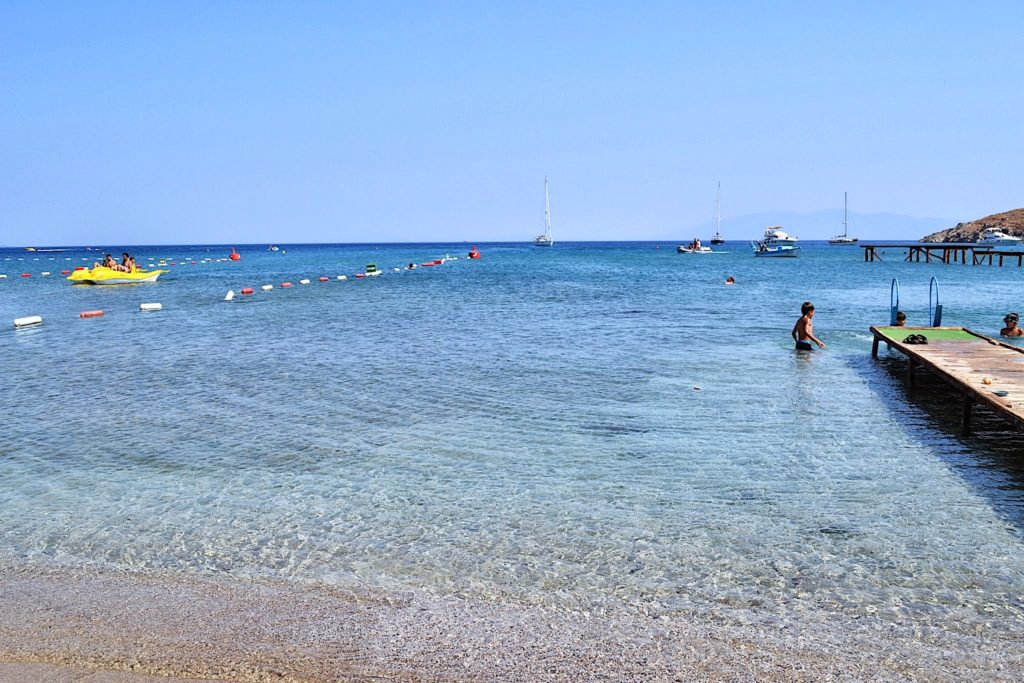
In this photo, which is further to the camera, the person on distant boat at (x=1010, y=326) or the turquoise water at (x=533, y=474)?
the person on distant boat at (x=1010, y=326)

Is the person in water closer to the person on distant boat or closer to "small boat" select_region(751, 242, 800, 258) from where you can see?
the person on distant boat

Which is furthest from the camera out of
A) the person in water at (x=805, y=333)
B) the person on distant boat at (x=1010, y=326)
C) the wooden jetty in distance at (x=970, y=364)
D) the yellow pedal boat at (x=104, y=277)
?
the yellow pedal boat at (x=104, y=277)

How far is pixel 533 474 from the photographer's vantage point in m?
10.3

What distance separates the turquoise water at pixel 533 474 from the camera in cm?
727

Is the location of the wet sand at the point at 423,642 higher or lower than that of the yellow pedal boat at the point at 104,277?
lower

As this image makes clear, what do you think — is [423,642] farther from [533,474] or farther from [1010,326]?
[1010,326]

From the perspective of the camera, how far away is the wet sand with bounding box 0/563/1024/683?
5.45m

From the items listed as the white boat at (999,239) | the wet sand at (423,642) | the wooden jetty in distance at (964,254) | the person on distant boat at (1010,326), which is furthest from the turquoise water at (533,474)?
the white boat at (999,239)

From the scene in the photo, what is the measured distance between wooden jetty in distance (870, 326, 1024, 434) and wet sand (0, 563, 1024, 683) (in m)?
5.84

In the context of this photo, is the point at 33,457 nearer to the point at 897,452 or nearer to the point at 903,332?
the point at 897,452

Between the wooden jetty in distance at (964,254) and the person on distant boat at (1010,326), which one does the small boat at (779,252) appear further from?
the person on distant boat at (1010,326)

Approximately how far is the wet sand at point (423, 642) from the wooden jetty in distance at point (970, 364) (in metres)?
5.84

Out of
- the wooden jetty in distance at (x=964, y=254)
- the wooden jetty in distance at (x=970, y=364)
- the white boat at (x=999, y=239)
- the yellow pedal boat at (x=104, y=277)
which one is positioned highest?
the white boat at (x=999, y=239)

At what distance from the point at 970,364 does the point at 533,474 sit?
9.21 meters
